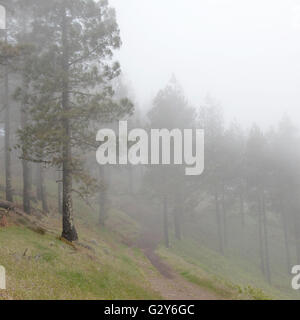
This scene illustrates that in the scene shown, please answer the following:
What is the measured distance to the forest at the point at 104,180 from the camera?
1333 centimetres

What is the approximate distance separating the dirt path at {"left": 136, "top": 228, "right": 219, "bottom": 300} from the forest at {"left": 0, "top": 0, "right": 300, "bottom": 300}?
0.49ft

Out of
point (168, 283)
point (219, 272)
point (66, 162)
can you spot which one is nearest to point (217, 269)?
point (219, 272)

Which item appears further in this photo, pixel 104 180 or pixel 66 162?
pixel 104 180

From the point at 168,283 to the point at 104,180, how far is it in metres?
14.8

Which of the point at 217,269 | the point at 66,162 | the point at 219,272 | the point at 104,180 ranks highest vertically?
the point at 66,162

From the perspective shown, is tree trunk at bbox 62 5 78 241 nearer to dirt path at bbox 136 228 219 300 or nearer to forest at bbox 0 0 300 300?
forest at bbox 0 0 300 300

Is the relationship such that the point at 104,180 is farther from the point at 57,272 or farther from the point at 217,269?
the point at 57,272

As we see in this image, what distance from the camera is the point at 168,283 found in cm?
1417

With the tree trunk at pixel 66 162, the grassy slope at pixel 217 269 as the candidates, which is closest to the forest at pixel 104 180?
the tree trunk at pixel 66 162

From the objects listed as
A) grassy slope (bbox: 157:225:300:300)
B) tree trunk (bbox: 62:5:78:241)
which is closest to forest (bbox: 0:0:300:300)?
tree trunk (bbox: 62:5:78:241)

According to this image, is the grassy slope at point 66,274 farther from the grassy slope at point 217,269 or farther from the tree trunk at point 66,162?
the tree trunk at point 66,162

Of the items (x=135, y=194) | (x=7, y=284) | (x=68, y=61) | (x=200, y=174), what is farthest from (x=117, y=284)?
(x=135, y=194)

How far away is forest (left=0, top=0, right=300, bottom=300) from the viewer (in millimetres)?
13328
